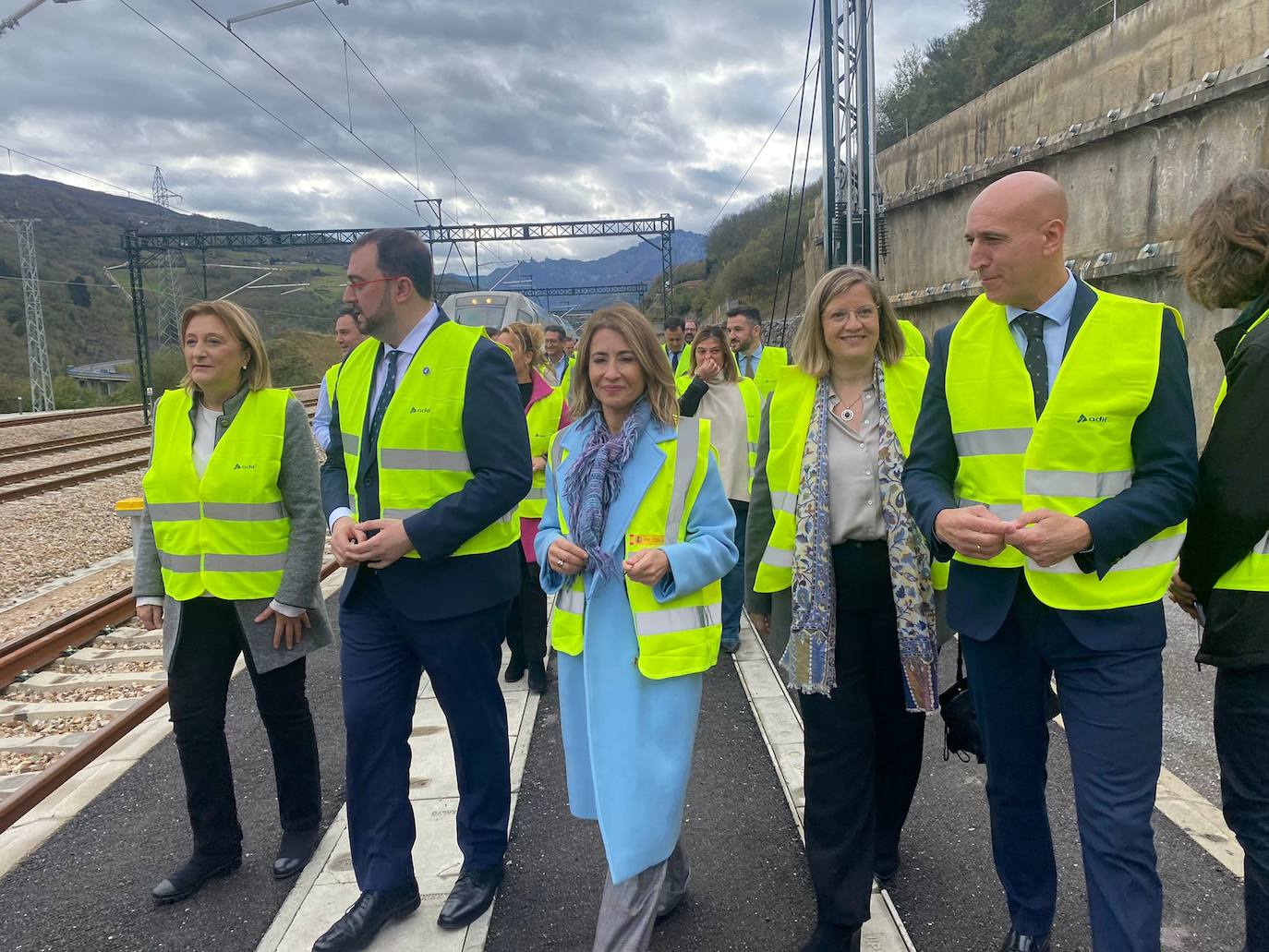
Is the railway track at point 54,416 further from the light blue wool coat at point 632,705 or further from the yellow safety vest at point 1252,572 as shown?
the yellow safety vest at point 1252,572

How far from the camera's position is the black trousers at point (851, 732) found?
8.54ft

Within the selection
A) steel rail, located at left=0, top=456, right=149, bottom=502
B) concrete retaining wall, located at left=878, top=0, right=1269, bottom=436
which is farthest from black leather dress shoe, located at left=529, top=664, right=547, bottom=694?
steel rail, located at left=0, top=456, right=149, bottom=502

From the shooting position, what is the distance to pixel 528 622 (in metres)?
5.03

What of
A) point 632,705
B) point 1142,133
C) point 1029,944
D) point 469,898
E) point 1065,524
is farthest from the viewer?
point 1142,133

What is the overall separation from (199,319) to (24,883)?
2259mm

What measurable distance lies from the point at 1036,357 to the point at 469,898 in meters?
2.53

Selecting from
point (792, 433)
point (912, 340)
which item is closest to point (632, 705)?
point (792, 433)

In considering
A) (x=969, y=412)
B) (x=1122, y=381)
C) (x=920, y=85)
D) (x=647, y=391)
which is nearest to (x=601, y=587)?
(x=647, y=391)

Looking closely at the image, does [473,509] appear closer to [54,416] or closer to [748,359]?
[748,359]

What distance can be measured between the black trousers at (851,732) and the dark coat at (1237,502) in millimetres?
857

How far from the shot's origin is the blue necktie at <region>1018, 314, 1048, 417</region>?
7.41 ft

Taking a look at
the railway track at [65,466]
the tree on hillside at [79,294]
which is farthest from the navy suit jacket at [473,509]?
the tree on hillside at [79,294]

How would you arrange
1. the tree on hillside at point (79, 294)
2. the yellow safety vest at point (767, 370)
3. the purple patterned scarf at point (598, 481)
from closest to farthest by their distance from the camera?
1. the purple patterned scarf at point (598, 481)
2. the yellow safety vest at point (767, 370)
3. the tree on hillside at point (79, 294)

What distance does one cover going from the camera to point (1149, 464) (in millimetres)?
2125
